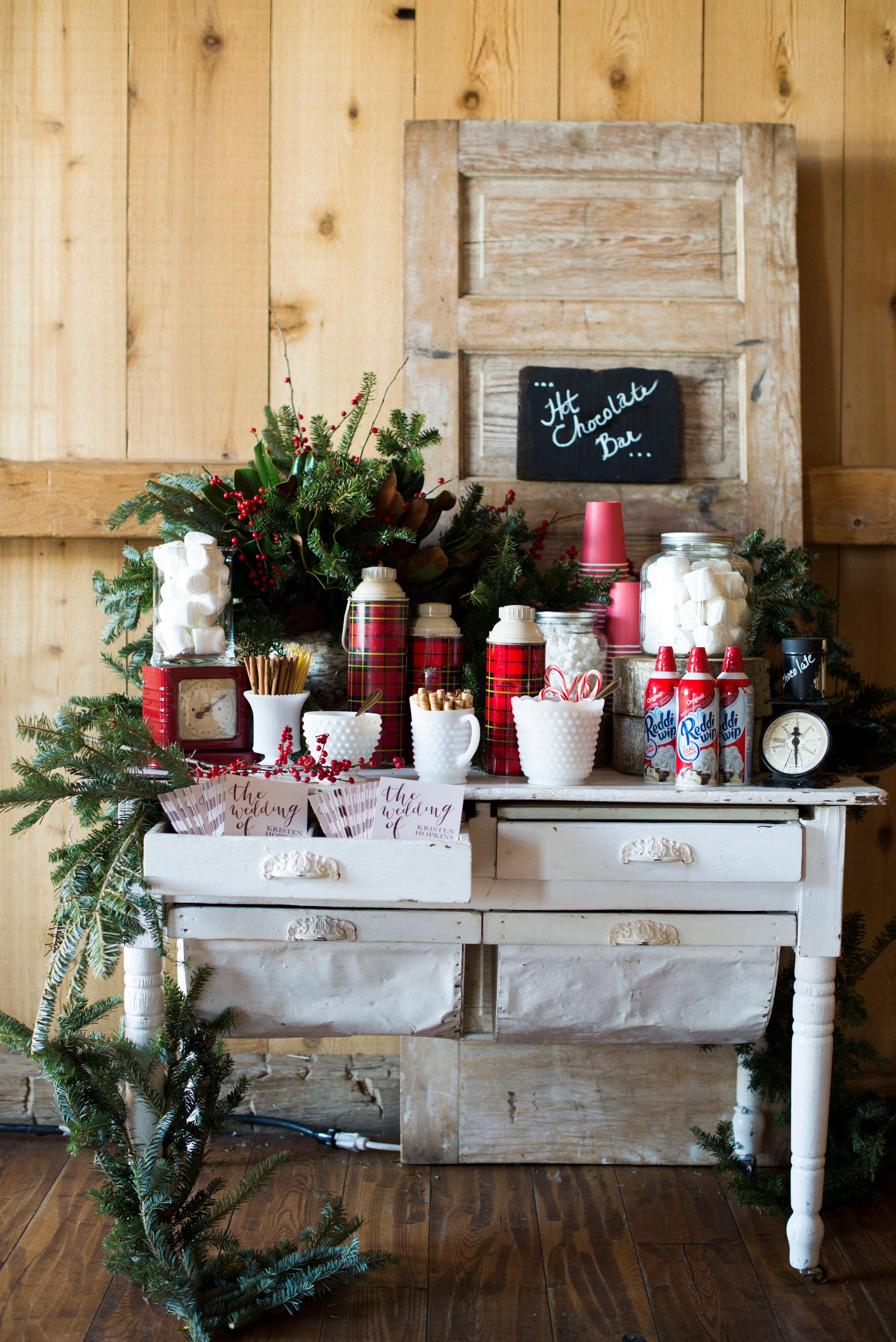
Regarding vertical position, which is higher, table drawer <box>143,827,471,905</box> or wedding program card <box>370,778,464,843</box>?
wedding program card <box>370,778,464,843</box>

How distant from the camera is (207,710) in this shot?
1575mm

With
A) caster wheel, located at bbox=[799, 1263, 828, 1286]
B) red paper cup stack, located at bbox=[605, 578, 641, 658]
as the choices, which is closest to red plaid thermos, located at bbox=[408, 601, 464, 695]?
red paper cup stack, located at bbox=[605, 578, 641, 658]

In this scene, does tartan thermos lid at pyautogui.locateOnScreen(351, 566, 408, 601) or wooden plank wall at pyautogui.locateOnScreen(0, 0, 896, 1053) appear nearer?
tartan thermos lid at pyautogui.locateOnScreen(351, 566, 408, 601)

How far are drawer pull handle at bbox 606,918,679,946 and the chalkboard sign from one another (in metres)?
0.86

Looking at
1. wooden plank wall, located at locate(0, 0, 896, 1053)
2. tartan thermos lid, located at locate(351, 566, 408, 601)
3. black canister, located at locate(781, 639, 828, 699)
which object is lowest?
black canister, located at locate(781, 639, 828, 699)

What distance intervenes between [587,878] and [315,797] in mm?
416

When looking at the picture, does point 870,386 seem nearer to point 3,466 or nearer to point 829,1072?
point 829,1072

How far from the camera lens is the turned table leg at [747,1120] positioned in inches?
76.9

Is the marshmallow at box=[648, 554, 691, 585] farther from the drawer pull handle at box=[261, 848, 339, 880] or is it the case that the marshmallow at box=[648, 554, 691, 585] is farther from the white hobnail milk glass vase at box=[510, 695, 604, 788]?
the drawer pull handle at box=[261, 848, 339, 880]

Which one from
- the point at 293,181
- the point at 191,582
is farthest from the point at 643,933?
the point at 293,181

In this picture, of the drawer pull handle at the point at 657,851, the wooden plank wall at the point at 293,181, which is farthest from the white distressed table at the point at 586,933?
the wooden plank wall at the point at 293,181

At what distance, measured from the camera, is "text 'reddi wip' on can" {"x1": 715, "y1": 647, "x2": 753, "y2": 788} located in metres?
1.51

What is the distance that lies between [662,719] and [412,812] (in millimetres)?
406

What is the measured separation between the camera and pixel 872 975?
214 cm
